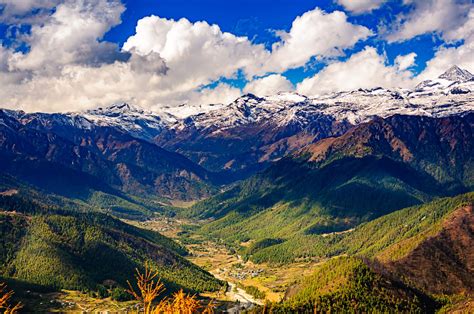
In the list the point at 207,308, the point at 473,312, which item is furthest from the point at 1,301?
the point at 473,312

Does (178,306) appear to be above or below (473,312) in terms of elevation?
above

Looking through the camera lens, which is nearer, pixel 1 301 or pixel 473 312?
pixel 1 301

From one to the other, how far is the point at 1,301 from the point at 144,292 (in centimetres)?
981

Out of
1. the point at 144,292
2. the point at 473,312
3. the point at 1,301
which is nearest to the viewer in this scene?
the point at 144,292

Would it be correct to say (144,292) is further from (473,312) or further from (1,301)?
(473,312)

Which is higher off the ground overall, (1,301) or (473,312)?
(1,301)

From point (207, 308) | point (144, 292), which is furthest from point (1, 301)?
point (207, 308)

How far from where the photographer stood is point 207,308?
28.8 metres

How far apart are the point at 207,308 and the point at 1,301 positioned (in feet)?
41.3

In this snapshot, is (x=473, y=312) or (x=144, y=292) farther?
(x=473, y=312)

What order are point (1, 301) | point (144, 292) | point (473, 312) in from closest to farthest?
1. point (144, 292)
2. point (1, 301)
3. point (473, 312)

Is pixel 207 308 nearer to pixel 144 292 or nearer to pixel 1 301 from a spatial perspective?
pixel 144 292

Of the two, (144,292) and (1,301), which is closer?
(144,292)

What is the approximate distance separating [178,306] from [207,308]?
1.65 m
